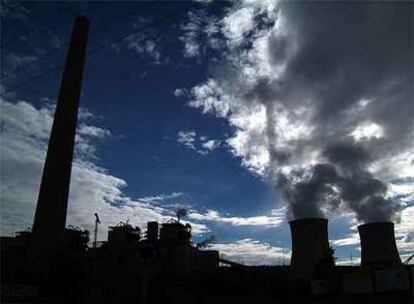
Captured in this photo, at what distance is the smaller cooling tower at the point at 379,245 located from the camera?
23.5m

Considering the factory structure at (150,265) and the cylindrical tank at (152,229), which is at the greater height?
the cylindrical tank at (152,229)

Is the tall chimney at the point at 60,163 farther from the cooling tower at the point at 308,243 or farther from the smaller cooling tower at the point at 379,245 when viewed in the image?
the smaller cooling tower at the point at 379,245

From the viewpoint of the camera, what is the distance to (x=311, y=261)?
22.4m

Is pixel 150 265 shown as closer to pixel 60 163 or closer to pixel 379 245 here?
pixel 379 245

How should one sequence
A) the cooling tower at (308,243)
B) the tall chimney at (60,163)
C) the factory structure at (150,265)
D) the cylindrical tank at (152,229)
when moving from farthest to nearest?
1. the cylindrical tank at (152,229)
2. the tall chimney at (60,163)
3. the cooling tower at (308,243)
4. the factory structure at (150,265)

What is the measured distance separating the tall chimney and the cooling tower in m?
16.5

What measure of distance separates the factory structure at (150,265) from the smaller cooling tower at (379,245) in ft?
0.17

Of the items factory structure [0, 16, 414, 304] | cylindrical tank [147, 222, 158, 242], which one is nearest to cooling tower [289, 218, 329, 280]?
factory structure [0, 16, 414, 304]

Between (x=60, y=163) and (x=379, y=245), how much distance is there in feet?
67.3

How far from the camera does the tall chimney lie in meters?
31.3

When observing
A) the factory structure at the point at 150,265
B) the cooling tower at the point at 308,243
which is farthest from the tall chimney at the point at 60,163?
the cooling tower at the point at 308,243

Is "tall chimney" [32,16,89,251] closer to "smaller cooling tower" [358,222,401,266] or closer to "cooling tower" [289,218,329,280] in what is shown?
"cooling tower" [289,218,329,280]

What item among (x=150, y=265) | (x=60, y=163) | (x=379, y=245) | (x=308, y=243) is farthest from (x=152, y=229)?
(x=150, y=265)

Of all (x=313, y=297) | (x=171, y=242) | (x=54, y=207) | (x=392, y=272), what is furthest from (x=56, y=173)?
(x=392, y=272)
